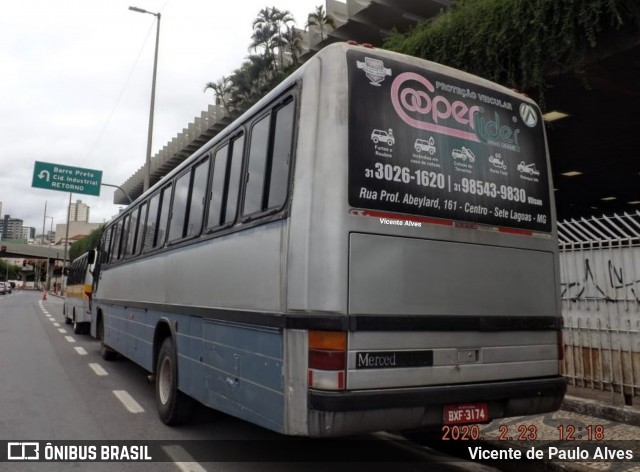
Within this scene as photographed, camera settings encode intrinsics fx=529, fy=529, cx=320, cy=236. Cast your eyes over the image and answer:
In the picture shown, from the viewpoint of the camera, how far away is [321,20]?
789 inches

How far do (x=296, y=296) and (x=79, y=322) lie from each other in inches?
569

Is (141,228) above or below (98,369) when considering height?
above

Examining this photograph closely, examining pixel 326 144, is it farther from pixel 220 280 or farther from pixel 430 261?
pixel 220 280

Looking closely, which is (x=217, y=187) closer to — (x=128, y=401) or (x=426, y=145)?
(x=426, y=145)

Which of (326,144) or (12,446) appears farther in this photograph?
(12,446)

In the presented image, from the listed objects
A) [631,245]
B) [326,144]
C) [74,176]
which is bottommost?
[631,245]

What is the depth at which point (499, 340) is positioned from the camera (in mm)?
4086

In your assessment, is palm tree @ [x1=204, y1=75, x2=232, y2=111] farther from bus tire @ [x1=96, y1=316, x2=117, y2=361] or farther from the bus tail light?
the bus tail light

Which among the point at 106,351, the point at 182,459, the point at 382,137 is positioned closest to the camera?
the point at 382,137

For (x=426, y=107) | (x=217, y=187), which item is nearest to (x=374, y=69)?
(x=426, y=107)

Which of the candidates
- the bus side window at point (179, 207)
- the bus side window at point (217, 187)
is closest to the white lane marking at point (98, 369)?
the bus side window at point (179, 207)

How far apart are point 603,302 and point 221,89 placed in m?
25.1

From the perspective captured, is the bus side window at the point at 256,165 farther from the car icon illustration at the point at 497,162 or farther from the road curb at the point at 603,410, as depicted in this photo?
the road curb at the point at 603,410

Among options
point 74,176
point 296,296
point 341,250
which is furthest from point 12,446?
point 74,176
